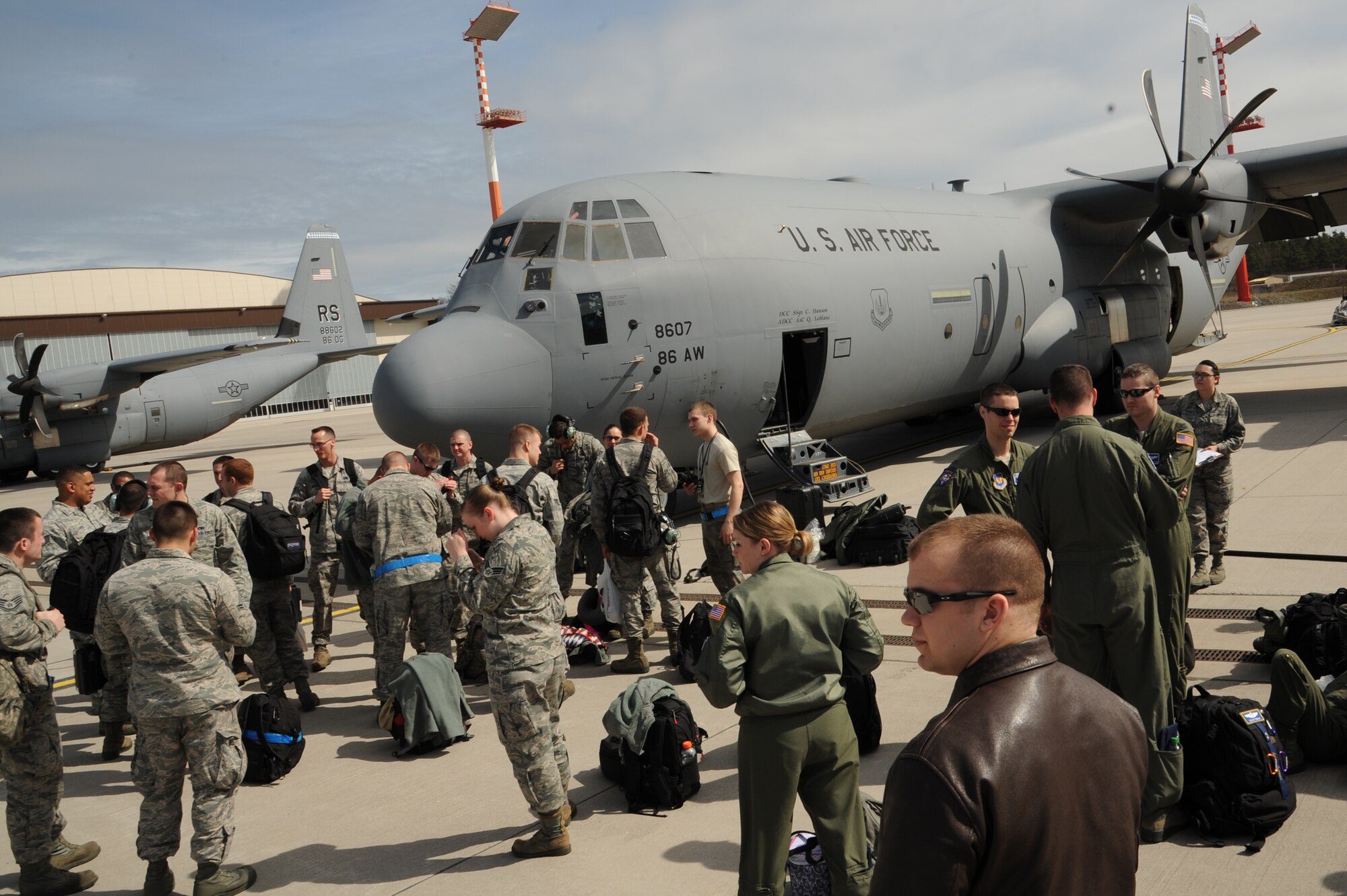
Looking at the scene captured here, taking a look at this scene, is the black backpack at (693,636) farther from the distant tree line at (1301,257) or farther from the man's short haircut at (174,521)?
the distant tree line at (1301,257)

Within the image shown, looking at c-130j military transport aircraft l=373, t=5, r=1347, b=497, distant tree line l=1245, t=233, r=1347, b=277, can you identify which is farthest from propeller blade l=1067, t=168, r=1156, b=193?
distant tree line l=1245, t=233, r=1347, b=277

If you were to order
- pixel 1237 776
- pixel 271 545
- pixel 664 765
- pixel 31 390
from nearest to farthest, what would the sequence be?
pixel 1237 776 < pixel 664 765 < pixel 271 545 < pixel 31 390

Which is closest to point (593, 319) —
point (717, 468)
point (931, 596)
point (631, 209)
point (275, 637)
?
point (631, 209)

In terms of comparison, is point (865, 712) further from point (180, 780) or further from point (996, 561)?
point (996, 561)

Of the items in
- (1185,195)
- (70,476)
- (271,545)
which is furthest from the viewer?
(1185,195)

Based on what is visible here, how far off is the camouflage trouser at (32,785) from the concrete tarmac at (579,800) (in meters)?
0.38

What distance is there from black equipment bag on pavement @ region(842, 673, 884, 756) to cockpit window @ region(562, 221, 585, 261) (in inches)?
266

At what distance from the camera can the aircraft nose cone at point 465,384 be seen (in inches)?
395

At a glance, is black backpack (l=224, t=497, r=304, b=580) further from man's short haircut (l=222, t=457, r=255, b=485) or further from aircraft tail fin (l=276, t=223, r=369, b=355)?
aircraft tail fin (l=276, t=223, r=369, b=355)

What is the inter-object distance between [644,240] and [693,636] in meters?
5.75

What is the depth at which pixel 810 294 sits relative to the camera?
482 inches

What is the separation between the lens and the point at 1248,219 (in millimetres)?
16328

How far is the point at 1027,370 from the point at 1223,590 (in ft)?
29.2

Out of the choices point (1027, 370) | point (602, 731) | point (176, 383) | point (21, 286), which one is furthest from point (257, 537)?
point (21, 286)
